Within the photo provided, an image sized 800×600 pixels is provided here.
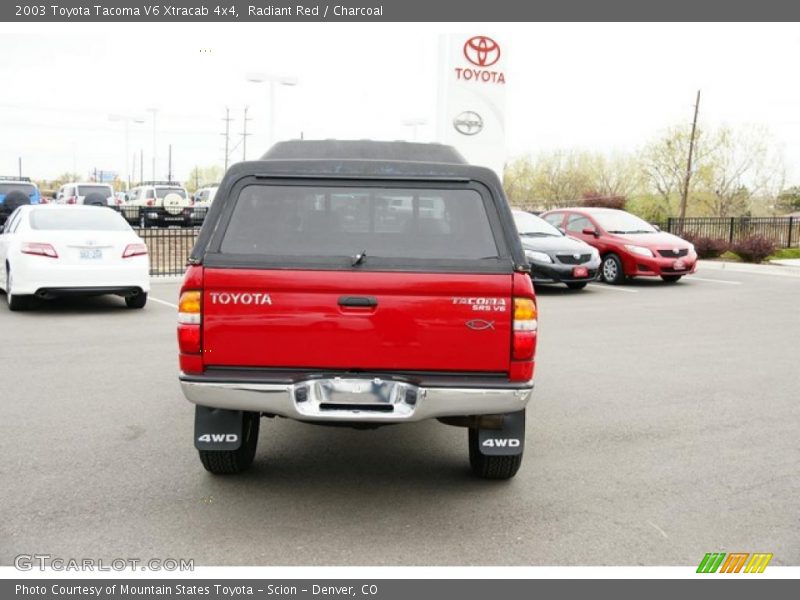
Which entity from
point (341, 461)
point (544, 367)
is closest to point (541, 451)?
point (341, 461)

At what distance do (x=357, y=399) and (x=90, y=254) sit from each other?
860cm

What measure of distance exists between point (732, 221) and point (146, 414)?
77.9 ft

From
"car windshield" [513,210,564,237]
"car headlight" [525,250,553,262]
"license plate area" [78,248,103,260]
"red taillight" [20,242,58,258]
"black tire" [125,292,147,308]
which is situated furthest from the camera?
"car windshield" [513,210,564,237]

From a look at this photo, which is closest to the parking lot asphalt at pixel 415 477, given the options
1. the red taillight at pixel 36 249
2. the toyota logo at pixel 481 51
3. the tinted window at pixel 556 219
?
the red taillight at pixel 36 249

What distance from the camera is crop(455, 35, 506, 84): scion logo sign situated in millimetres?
23391

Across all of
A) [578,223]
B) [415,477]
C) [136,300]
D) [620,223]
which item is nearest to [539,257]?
[578,223]

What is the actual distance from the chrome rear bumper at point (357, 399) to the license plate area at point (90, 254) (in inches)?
322

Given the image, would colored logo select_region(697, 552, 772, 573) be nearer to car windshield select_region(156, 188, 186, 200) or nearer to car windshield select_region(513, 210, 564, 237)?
car windshield select_region(513, 210, 564, 237)

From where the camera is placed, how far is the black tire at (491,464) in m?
5.05

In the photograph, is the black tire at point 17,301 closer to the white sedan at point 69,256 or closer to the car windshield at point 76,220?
the white sedan at point 69,256

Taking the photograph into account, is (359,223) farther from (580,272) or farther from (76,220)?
(580,272)

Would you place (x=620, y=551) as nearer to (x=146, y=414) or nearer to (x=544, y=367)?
(x=146, y=414)
